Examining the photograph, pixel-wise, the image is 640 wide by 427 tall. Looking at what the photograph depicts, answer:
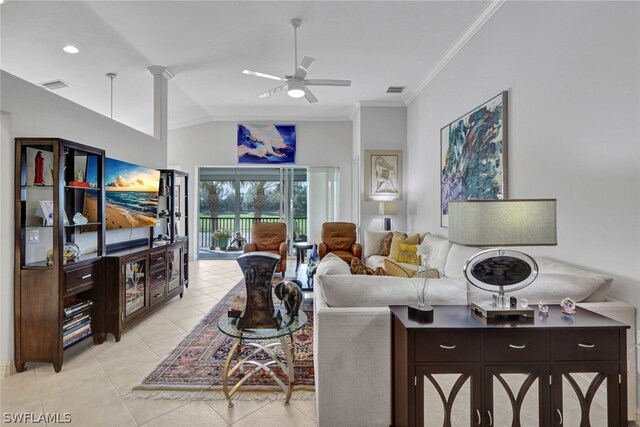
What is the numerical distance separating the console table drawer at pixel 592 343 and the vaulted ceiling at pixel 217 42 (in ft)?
9.90

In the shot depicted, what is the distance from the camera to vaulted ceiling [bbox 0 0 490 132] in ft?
10.2

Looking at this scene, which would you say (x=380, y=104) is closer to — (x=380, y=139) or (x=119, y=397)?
(x=380, y=139)

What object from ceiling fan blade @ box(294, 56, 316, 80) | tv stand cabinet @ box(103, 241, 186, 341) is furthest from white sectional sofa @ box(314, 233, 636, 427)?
ceiling fan blade @ box(294, 56, 316, 80)

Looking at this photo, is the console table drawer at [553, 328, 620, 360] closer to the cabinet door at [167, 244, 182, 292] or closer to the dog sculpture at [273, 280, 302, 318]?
the dog sculpture at [273, 280, 302, 318]

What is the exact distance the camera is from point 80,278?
2789mm

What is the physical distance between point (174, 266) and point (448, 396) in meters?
3.77

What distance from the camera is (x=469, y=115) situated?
371cm

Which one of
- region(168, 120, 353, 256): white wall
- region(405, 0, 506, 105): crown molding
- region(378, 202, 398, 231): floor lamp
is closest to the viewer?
region(405, 0, 506, 105): crown molding

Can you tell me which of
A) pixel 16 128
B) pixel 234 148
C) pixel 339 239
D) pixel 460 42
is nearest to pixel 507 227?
pixel 460 42

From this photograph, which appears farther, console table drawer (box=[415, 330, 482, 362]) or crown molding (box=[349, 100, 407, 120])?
crown molding (box=[349, 100, 407, 120])

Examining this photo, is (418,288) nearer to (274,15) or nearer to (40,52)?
(274,15)

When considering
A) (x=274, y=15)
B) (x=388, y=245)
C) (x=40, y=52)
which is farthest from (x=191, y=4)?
(x=388, y=245)

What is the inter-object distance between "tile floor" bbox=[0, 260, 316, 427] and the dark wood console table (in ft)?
2.92

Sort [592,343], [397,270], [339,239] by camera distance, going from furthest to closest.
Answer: [339,239], [397,270], [592,343]
